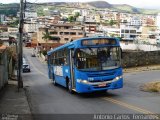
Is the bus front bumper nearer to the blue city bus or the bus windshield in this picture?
the blue city bus

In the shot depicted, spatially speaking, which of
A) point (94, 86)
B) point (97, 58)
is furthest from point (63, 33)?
point (94, 86)

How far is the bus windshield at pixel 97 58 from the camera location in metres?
18.3

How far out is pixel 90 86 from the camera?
60.1 ft

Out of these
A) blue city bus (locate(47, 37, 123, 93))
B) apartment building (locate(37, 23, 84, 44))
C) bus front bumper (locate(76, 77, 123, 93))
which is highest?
blue city bus (locate(47, 37, 123, 93))

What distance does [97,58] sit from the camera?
18375 mm

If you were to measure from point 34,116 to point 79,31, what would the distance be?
399 feet

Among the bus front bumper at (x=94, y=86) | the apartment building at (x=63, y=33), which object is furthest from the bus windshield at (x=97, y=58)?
the apartment building at (x=63, y=33)

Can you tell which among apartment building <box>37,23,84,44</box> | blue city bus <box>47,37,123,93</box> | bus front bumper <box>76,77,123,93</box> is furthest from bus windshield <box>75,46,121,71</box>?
apartment building <box>37,23,84,44</box>

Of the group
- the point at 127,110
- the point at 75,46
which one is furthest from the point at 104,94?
the point at 127,110

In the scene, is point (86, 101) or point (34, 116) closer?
point (34, 116)

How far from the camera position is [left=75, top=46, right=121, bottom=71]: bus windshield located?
1835 centimetres

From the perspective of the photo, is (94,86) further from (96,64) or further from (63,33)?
(63,33)

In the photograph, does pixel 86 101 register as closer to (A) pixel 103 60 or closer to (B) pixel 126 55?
(A) pixel 103 60

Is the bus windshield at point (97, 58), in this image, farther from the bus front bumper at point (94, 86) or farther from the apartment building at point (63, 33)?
the apartment building at point (63, 33)
